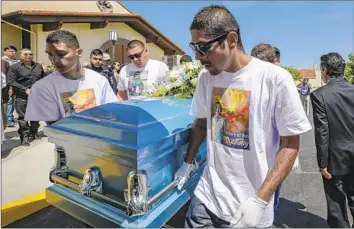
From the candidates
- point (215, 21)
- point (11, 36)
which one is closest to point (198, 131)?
point (215, 21)

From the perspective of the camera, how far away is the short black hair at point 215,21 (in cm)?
158

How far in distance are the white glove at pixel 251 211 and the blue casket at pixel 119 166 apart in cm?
51

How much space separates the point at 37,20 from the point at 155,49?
23.0 ft

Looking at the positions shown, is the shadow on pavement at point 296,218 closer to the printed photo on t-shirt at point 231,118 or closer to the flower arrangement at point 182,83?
the flower arrangement at point 182,83

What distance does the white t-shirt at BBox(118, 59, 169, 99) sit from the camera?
4.11 m

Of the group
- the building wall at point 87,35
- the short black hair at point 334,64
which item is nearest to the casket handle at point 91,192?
the short black hair at point 334,64

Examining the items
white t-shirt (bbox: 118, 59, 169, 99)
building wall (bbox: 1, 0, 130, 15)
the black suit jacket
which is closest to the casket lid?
the black suit jacket

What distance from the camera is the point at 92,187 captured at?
1.97 metres

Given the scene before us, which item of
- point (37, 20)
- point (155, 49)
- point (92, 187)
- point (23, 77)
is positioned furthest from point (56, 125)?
point (155, 49)

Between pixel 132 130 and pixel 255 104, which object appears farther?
pixel 132 130

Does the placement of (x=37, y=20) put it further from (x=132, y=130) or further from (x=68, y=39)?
(x=132, y=130)

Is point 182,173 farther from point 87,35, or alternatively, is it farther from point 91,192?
point 87,35

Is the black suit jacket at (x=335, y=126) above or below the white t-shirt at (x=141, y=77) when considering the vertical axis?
below

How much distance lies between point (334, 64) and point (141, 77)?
229 cm
